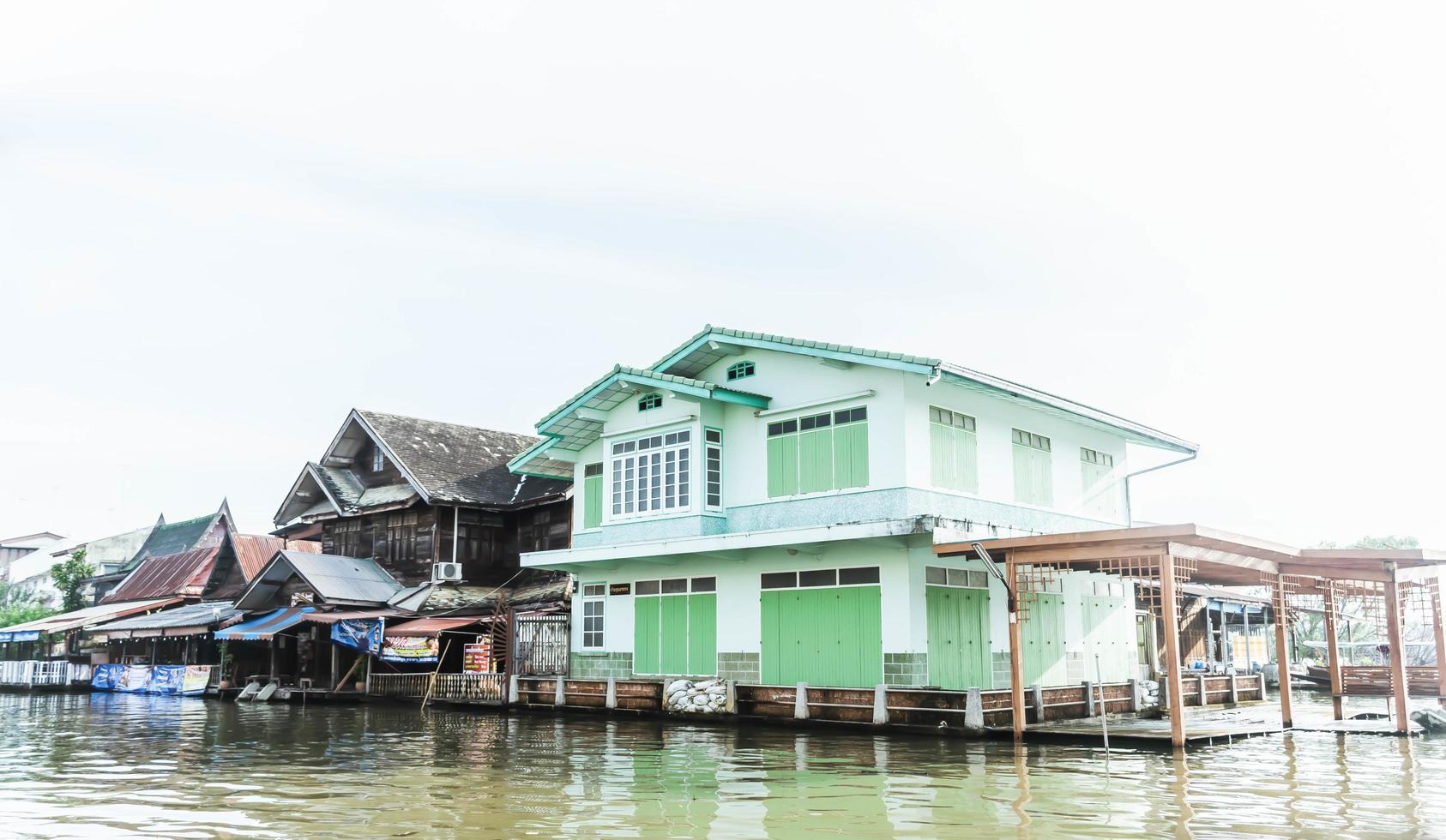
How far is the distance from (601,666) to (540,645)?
2551mm

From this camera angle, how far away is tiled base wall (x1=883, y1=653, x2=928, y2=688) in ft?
65.7

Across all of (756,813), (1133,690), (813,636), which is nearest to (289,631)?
(813,636)

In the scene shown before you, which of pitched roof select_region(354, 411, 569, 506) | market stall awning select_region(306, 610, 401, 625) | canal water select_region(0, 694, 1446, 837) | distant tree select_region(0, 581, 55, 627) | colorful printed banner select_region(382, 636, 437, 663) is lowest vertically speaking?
canal water select_region(0, 694, 1446, 837)

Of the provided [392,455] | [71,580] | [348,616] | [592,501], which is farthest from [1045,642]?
[71,580]

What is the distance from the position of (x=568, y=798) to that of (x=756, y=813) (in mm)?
2218

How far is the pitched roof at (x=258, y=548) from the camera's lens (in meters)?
41.6

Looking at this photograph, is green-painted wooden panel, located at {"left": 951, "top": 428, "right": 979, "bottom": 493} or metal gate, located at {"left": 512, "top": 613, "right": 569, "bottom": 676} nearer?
green-painted wooden panel, located at {"left": 951, "top": 428, "right": 979, "bottom": 493}

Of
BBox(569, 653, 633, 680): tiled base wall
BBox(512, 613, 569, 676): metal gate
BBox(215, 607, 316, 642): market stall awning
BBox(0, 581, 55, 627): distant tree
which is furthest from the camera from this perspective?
BBox(0, 581, 55, 627): distant tree

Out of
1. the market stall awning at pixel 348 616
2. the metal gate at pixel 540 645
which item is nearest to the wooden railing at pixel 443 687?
the metal gate at pixel 540 645

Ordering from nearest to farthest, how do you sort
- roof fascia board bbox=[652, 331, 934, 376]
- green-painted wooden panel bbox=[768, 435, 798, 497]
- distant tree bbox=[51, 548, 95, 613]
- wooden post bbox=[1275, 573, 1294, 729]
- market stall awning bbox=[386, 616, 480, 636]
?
wooden post bbox=[1275, 573, 1294, 729] < roof fascia board bbox=[652, 331, 934, 376] < green-painted wooden panel bbox=[768, 435, 798, 497] < market stall awning bbox=[386, 616, 480, 636] < distant tree bbox=[51, 548, 95, 613]

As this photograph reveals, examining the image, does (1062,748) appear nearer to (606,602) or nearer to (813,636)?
(813,636)

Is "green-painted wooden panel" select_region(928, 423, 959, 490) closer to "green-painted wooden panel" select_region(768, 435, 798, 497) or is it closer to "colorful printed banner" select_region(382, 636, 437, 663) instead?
"green-painted wooden panel" select_region(768, 435, 798, 497)

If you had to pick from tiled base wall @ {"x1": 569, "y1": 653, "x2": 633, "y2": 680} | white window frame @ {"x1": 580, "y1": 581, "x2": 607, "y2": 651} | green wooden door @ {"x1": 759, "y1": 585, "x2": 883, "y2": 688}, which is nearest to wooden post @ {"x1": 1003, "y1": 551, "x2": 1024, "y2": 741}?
green wooden door @ {"x1": 759, "y1": 585, "x2": 883, "y2": 688}

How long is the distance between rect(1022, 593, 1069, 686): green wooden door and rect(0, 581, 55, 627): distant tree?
4931cm
